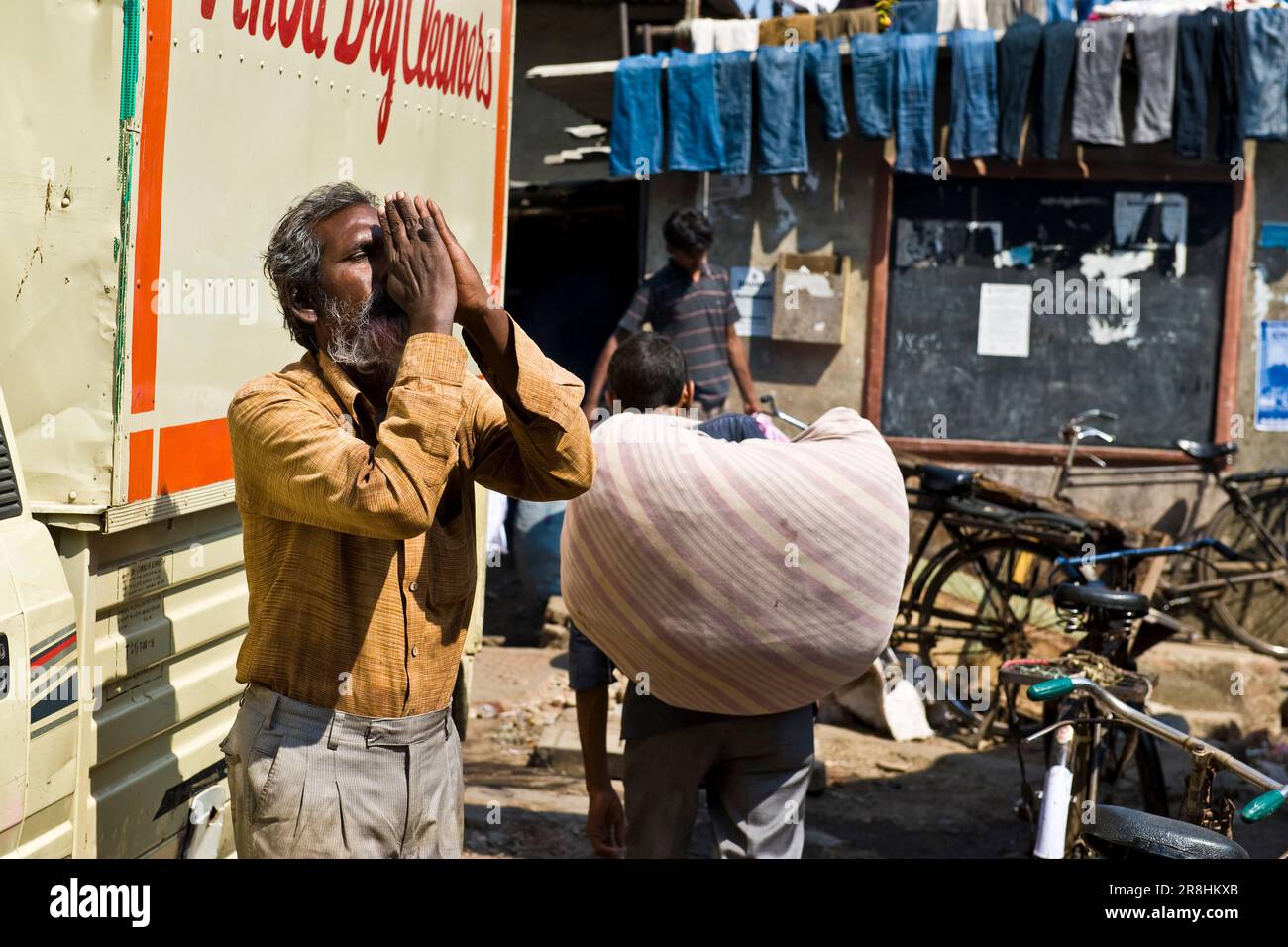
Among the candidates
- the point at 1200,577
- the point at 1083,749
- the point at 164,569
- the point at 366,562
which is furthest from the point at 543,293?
the point at 366,562

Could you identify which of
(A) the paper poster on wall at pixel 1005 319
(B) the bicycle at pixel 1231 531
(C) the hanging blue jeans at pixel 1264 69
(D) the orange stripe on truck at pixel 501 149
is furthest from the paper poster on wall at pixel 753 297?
(D) the orange stripe on truck at pixel 501 149

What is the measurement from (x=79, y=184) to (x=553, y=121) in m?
10.4

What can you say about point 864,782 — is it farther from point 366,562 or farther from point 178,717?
point 366,562

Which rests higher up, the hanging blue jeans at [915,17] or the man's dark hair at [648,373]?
the hanging blue jeans at [915,17]

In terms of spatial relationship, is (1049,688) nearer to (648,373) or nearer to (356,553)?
(648,373)

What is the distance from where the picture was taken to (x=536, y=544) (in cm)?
824

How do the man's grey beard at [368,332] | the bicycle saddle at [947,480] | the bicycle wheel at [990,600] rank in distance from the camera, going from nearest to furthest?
the man's grey beard at [368,332] < the bicycle saddle at [947,480] < the bicycle wheel at [990,600]

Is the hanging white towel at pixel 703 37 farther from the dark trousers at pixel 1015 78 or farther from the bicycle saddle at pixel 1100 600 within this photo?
the bicycle saddle at pixel 1100 600

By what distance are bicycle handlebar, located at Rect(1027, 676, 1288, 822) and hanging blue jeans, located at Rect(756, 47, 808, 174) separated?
5.46 metres

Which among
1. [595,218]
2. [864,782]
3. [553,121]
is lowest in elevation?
[864,782]

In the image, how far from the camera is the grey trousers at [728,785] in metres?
3.29

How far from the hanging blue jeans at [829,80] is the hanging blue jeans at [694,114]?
1.93ft

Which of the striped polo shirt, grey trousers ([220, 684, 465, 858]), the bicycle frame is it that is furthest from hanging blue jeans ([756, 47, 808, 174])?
grey trousers ([220, 684, 465, 858])

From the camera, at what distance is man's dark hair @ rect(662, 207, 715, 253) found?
24.8ft
